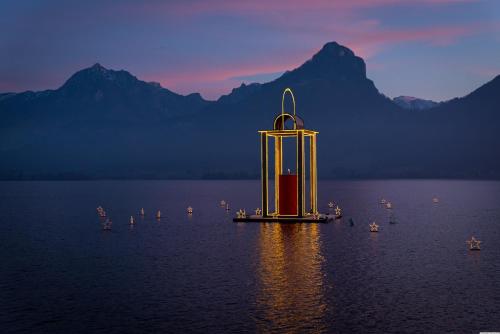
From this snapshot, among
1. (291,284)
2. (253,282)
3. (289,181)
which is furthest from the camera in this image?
(289,181)

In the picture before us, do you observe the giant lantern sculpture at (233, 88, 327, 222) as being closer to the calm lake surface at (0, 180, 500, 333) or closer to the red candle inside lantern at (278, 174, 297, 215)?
the red candle inside lantern at (278, 174, 297, 215)

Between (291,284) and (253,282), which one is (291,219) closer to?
(253,282)

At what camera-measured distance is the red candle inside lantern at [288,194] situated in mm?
84875

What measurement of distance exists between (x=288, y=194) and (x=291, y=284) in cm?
4114

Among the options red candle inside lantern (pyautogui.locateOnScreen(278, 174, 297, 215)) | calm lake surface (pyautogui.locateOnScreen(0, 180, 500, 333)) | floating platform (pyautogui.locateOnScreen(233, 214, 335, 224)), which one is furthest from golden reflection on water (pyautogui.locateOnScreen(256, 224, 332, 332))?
red candle inside lantern (pyautogui.locateOnScreen(278, 174, 297, 215))

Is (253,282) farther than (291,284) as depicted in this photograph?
Yes

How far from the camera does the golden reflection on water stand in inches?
1392

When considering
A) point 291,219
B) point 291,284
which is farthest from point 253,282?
point 291,219

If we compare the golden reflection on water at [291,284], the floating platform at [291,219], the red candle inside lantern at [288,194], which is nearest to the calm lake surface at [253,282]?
the golden reflection on water at [291,284]

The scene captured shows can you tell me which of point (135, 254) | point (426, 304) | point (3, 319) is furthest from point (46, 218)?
point (426, 304)

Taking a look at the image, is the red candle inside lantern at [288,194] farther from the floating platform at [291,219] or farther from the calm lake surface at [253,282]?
the calm lake surface at [253,282]

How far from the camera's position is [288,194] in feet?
282

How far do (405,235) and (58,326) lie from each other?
55337 millimetres

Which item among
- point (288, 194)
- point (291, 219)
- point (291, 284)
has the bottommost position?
point (291, 284)
